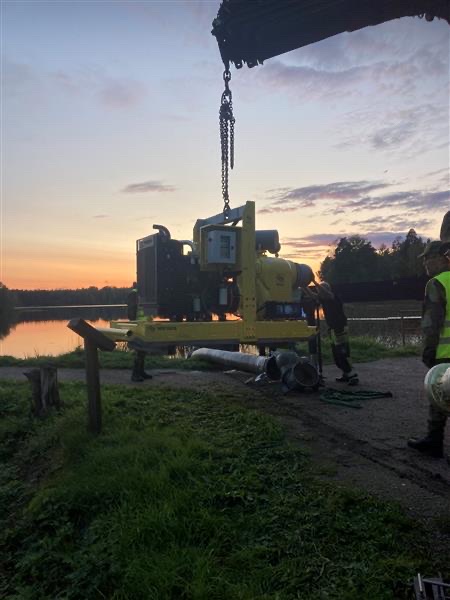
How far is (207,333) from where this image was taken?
9141mm

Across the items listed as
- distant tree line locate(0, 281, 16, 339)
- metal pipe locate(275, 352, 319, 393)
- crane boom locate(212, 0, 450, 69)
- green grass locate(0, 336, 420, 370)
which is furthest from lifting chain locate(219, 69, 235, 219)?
distant tree line locate(0, 281, 16, 339)

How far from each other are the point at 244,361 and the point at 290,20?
629cm

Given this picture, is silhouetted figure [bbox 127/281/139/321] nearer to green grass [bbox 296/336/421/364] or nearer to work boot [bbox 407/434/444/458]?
green grass [bbox 296/336/421/364]

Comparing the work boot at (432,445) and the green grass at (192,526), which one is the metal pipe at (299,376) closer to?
the green grass at (192,526)

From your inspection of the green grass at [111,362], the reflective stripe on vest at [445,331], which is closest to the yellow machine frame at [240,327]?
the green grass at [111,362]

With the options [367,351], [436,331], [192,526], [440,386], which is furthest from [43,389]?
[367,351]

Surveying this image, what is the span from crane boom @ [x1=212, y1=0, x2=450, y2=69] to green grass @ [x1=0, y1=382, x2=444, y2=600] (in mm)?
4932

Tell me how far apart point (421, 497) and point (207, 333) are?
17.4ft

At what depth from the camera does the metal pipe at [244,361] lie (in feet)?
32.5

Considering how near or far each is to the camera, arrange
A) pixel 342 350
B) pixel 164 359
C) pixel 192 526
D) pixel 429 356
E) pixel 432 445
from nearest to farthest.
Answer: pixel 192 526 → pixel 432 445 → pixel 429 356 → pixel 342 350 → pixel 164 359

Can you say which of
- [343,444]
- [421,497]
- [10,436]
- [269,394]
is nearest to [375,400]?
[269,394]

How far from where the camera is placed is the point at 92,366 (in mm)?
6289

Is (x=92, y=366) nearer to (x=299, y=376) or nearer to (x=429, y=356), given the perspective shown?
(x=429, y=356)

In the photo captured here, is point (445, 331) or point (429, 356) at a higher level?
point (445, 331)
